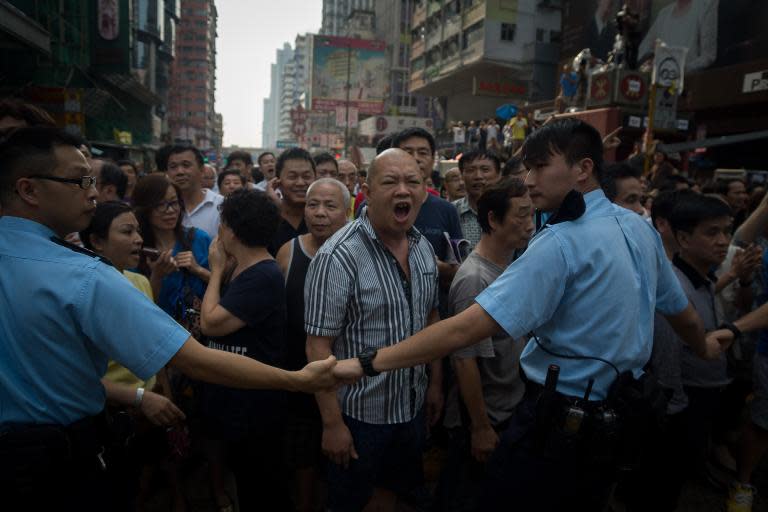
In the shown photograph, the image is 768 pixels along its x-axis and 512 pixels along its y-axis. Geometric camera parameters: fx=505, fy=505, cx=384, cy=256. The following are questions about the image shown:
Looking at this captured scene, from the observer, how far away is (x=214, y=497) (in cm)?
330

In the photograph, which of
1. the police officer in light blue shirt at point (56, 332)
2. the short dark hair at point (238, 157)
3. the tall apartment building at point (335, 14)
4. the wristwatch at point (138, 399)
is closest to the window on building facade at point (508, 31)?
the short dark hair at point (238, 157)

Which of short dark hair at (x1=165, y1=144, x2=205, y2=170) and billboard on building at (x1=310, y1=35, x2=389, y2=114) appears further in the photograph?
billboard on building at (x1=310, y1=35, x2=389, y2=114)

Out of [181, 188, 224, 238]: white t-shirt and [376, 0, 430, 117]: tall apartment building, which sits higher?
[376, 0, 430, 117]: tall apartment building

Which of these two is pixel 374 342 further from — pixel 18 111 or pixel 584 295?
pixel 18 111

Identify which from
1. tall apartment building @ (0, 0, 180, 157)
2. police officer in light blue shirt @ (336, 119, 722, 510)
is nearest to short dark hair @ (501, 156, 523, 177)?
police officer in light blue shirt @ (336, 119, 722, 510)

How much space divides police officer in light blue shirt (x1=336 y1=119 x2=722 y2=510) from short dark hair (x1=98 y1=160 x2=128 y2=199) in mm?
3517

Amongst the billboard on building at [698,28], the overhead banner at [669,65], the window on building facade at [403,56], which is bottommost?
the overhead banner at [669,65]

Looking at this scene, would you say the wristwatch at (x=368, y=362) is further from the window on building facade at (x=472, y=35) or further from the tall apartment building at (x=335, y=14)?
the tall apartment building at (x=335, y=14)

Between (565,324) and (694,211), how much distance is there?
1.61m

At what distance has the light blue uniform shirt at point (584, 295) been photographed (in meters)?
1.90

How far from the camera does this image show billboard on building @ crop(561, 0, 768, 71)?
685 inches

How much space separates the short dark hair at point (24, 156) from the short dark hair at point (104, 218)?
1.19m

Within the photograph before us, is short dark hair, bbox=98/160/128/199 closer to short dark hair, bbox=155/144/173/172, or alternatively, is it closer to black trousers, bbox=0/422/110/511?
short dark hair, bbox=155/144/173/172

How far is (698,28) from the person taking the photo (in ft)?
64.8
